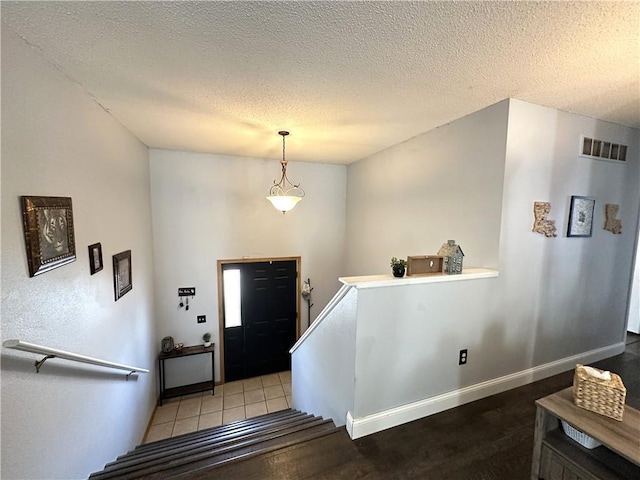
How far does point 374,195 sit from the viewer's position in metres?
4.04

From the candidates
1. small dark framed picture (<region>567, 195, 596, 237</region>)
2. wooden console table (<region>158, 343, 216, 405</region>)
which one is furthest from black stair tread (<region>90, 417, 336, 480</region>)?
small dark framed picture (<region>567, 195, 596, 237</region>)

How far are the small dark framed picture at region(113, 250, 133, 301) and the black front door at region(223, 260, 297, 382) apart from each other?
1.61 meters

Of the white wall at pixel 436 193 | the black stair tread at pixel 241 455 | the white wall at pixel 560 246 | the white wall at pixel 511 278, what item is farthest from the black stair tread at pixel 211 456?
the white wall at pixel 436 193

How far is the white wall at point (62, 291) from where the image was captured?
1229mm

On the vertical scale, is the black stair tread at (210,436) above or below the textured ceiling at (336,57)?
below

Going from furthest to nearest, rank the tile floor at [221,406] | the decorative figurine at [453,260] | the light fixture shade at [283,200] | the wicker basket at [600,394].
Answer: the tile floor at [221,406] → the light fixture shade at [283,200] → the decorative figurine at [453,260] → the wicker basket at [600,394]

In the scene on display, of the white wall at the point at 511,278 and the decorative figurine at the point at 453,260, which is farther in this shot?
the decorative figurine at the point at 453,260

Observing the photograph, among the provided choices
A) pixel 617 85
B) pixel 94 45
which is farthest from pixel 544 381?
pixel 94 45

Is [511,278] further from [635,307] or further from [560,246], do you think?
[635,307]

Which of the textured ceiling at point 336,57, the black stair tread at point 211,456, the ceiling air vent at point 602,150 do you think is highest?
the textured ceiling at point 336,57

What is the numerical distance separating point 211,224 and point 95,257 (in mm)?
2160

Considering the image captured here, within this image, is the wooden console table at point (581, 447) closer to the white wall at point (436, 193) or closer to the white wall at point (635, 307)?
the white wall at point (436, 193)

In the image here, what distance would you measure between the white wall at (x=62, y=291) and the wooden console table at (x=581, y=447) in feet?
8.42

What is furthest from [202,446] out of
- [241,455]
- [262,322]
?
[262,322]
